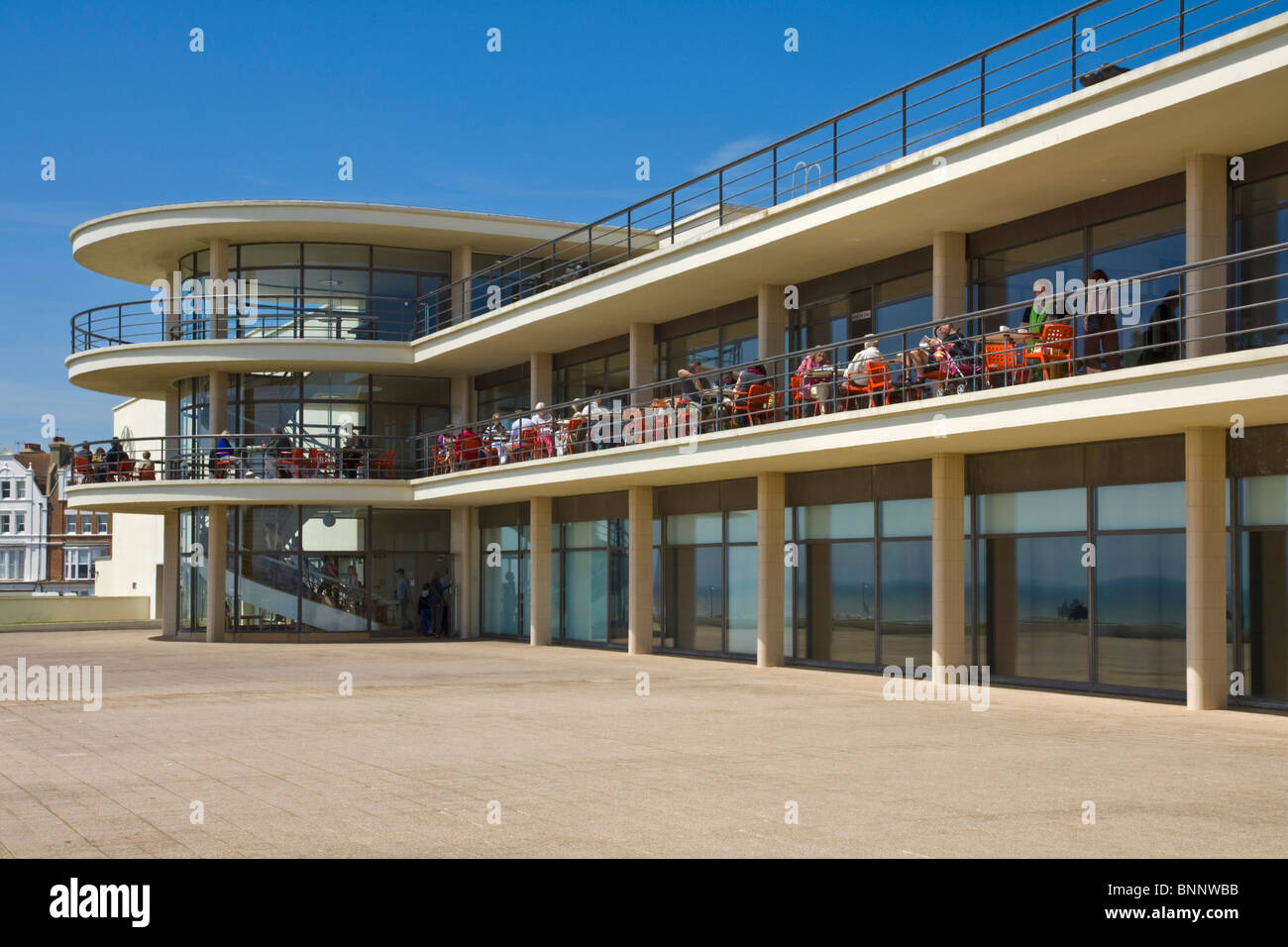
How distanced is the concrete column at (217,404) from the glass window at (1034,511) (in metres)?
21.4

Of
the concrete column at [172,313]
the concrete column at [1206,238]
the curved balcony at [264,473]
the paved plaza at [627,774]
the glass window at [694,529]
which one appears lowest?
the paved plaza at [627,774]

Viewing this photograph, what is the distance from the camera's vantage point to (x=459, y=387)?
3625cm

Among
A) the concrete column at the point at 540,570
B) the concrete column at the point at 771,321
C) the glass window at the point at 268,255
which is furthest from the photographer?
the glass window at the point at 268,255

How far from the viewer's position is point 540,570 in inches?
1259

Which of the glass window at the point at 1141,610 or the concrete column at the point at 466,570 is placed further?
the concrete column at the point at 466,570

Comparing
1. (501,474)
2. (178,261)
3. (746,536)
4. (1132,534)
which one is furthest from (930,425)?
(178,261)

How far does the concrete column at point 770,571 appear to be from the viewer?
2419 cm

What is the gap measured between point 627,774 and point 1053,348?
31.5 ft

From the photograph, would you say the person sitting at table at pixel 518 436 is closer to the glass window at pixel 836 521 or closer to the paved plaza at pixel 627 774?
the glass window at pixel 836 521

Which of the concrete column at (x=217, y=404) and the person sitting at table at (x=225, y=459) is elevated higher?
the concrete column at (x=217, y=404)

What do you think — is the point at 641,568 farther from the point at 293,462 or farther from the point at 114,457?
the point at 114,457

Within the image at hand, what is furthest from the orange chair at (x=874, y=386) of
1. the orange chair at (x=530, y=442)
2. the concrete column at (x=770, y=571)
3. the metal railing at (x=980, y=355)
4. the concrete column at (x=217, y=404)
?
the concrete column at (x=217, y=404)

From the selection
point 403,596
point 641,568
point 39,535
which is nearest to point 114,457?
point 403,596
